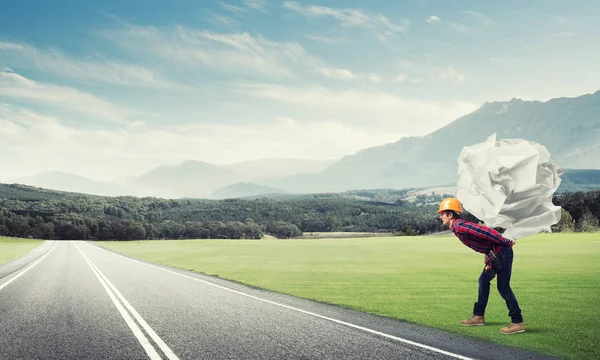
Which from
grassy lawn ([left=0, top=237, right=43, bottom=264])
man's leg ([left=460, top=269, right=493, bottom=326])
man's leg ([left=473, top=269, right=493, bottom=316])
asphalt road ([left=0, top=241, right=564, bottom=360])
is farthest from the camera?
grassy lawn ([left=0, top=237, right=43, bottom=264])

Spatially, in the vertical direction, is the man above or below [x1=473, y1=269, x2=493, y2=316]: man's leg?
above

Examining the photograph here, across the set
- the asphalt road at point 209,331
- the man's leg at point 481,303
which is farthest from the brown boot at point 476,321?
the asphalt road at point 209,331

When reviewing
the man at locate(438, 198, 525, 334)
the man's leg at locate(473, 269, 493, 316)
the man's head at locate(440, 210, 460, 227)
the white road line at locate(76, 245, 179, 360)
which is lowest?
the white road line at locate(76, 245, 179, 360)

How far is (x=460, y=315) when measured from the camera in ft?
43.7

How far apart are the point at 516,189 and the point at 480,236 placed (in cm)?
134

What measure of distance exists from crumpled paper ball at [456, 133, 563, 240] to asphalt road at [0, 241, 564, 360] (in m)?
2.79

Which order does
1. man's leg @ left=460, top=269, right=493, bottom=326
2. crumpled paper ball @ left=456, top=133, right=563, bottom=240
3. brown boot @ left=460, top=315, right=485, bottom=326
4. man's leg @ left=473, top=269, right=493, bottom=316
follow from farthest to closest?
1. brown boot @ left=460, top=315, right=485, bottom=326
2. man's leg @ left=460, top=269, right=493, bottom=326
3. man's leg @ left=473, top=269, right=493, bottom=316
4. crumpled paper ball @ left=456, top=133, right=563, bottom=240

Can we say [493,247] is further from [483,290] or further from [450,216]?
[483,290]

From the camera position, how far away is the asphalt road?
27.9 feet

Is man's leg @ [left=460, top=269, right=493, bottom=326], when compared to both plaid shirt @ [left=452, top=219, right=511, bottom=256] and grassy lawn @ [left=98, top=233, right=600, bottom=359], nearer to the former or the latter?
grassy lawn @ [left=98, top=233, right=600, bottom=359]

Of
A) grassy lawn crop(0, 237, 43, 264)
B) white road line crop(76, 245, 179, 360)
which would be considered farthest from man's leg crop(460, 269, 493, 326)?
grassy lawn crop(0, 237, 43, 264)

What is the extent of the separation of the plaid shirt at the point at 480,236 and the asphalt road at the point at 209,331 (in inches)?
84.5

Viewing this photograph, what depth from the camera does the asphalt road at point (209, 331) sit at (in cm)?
850

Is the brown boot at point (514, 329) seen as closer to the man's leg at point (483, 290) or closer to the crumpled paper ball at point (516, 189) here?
the man's leg at point (483, 290)
